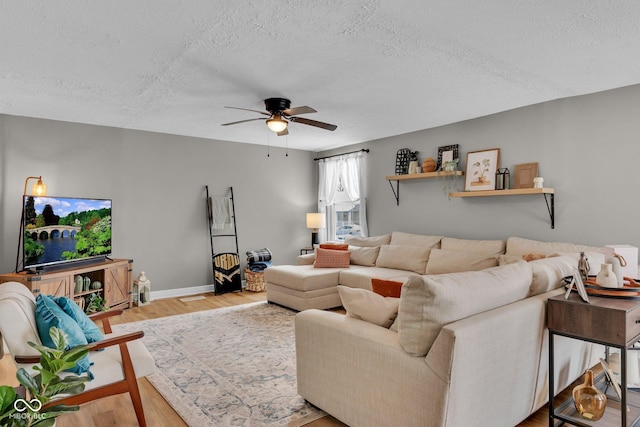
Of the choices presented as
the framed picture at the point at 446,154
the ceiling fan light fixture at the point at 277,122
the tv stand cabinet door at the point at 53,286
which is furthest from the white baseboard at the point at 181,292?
the framed picture at the point at 446,154

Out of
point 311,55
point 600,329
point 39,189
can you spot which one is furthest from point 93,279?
point 600,329

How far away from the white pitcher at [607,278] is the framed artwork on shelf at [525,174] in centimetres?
216

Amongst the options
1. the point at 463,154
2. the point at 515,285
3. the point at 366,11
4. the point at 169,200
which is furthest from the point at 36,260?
the point at 463,154

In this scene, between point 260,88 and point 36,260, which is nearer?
point 260,88

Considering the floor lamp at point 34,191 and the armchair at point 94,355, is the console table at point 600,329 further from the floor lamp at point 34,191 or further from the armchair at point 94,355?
the floor lamp at point 34,191

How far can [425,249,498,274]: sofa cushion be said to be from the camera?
4156mm

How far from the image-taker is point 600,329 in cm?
201

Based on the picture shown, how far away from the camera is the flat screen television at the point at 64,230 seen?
4188 mm

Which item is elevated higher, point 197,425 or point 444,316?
point 444,316

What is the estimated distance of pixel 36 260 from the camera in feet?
13.8

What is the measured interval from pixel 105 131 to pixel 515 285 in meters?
5.31

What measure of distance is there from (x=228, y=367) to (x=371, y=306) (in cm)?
161

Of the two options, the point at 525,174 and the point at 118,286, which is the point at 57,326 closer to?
the point at 118,286

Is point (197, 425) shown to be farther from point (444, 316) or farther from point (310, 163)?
point (310, 163)
